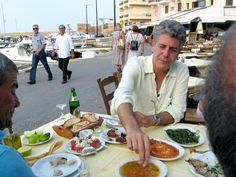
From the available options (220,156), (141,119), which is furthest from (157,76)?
(220,156)

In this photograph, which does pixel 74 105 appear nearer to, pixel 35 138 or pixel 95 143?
pixel 35 138

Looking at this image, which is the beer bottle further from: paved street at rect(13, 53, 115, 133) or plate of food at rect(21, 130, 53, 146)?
paved street at rect(13, 53, 115, 133)

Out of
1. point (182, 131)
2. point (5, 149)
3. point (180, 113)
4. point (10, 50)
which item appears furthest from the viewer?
point (10, 50)

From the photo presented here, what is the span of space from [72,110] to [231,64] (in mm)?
2345

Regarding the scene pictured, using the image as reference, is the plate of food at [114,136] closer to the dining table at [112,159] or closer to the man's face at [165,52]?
the dining table at [112,159]

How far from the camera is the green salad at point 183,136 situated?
215cm

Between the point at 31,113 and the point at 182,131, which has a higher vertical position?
the point at 182,131

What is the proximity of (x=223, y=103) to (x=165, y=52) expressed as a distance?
213 centimetres

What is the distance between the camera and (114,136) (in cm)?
221

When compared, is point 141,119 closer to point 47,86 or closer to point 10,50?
point 47,86

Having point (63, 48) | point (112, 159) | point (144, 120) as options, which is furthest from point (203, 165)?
point (63, 48)

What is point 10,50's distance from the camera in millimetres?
22250

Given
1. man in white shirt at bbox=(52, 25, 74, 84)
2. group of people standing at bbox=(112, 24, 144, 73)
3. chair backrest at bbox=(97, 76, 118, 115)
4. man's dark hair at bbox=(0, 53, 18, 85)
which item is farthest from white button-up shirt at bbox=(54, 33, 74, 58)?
man's dark hair at bbox=(0, 53, 18, 85)

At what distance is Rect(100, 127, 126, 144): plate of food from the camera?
7.01 ft
